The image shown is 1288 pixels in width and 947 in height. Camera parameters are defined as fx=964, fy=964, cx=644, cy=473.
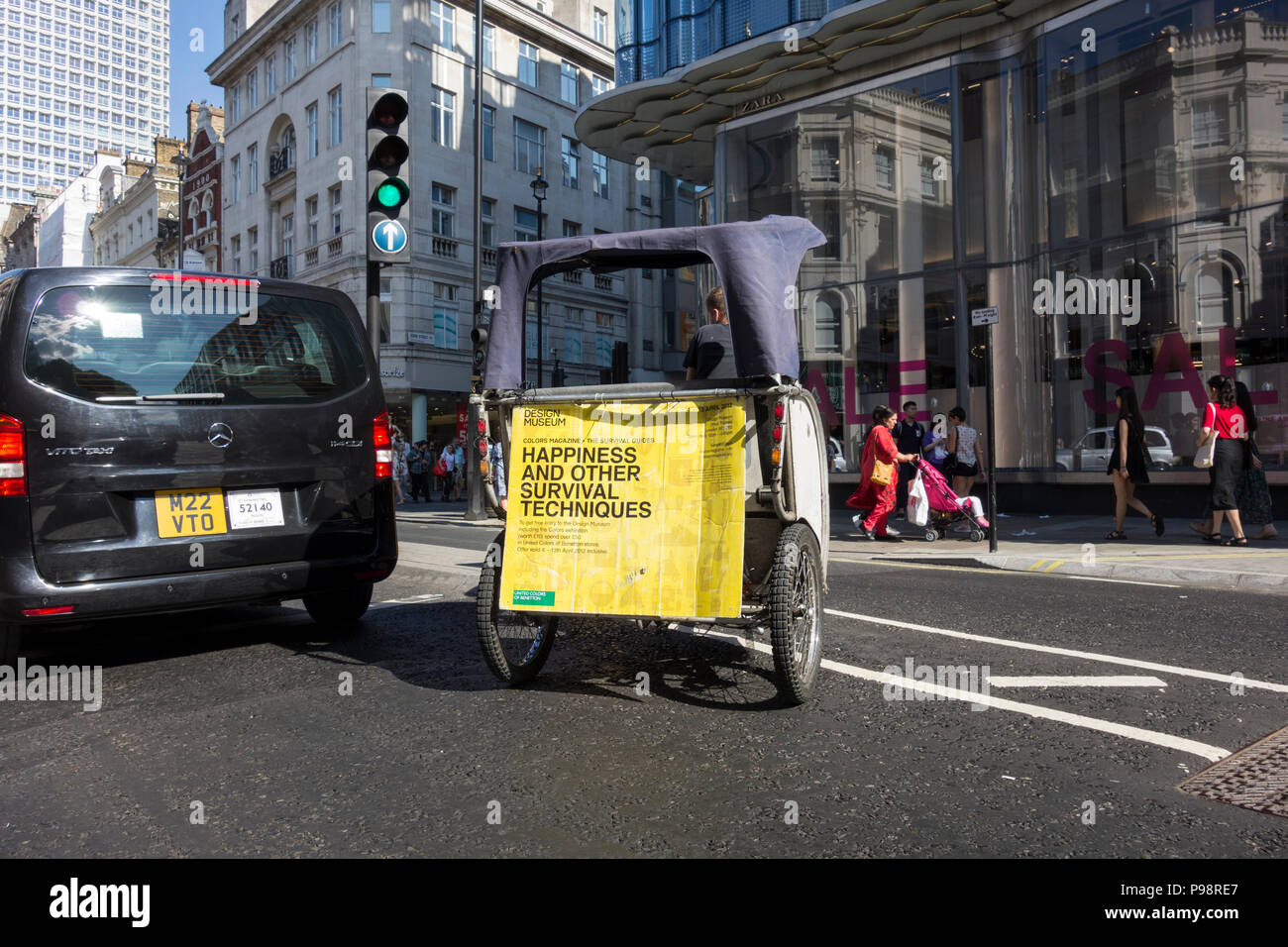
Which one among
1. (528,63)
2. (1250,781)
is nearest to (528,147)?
(528,63)

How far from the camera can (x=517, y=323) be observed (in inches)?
187

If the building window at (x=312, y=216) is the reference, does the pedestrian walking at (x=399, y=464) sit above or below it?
below

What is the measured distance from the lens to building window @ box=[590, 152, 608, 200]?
150 feet

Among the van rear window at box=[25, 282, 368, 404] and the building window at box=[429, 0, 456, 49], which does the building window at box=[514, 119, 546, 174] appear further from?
the van rear window at box=[25, 282, 368, 404]

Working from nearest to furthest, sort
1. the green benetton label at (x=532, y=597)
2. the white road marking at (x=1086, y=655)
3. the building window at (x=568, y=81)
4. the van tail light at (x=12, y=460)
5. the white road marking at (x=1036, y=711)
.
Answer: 1. the white road marking at (x=1036, y=711)
2. the green benetton label at (x=532, y=597)
3. the van tail light at (x=12, y=460)
4. the white road marking at (x=1086, y=655)
5. the building window at (x=568, y=81)

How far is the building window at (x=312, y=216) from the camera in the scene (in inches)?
1592

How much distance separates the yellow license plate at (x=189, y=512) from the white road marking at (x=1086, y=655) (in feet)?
12.5

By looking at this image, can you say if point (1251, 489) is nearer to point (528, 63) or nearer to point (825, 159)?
point (825, 159)

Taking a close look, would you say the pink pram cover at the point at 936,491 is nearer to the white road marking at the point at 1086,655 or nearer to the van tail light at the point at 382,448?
the white road marking at the point at 1086,655

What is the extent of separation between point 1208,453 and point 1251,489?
90 cm

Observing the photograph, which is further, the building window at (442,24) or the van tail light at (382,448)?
the building window at (442,24)

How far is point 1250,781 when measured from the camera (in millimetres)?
3127

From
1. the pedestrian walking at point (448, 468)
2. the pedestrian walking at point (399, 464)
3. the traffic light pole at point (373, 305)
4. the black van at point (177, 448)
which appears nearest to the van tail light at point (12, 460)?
the black van at point (177, 448)

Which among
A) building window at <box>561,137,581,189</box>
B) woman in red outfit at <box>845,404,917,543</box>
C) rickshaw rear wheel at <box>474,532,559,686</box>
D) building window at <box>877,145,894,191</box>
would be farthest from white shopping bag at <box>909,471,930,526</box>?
building window at <box>561,137,581,189</box>
